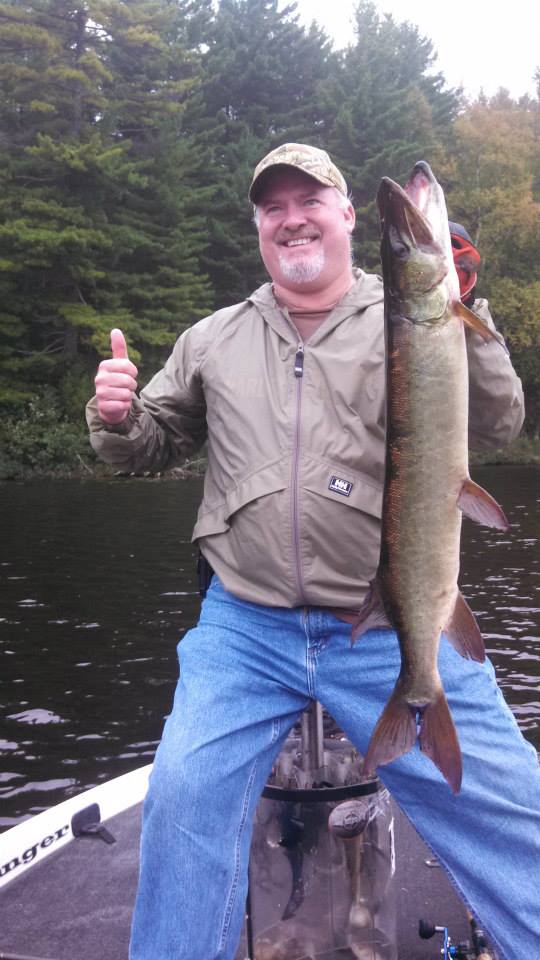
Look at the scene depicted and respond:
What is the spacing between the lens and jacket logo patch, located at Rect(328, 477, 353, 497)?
10.6ft

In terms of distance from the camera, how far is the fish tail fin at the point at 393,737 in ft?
9.68

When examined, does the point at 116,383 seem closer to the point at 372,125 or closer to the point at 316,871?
the point at 316,871

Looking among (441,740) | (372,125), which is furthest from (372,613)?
(372,125)

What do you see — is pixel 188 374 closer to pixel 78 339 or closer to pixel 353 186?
pixel 78 339

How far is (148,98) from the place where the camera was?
3372 centimetres

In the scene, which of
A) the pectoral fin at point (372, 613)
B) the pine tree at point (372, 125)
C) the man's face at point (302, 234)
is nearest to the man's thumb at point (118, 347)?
the man's face at point (302, 234)

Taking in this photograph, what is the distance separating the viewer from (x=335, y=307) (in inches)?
139

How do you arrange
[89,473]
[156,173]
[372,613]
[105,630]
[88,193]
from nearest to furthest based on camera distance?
[372,613], [105,630], [89,473], [88,193], [156,173]

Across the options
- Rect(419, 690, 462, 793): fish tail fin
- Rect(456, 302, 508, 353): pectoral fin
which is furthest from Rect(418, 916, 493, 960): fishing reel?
Rect(456, 302, 508, 353): pectoral fin

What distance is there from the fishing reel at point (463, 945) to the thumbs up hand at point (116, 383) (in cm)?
229

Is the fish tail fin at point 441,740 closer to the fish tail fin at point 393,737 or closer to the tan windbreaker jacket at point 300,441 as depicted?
the fish tail fin at point 393,737

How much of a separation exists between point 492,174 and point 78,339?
21093mm

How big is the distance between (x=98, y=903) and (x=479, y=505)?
2588mm

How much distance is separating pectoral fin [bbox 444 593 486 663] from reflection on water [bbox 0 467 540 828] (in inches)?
183
